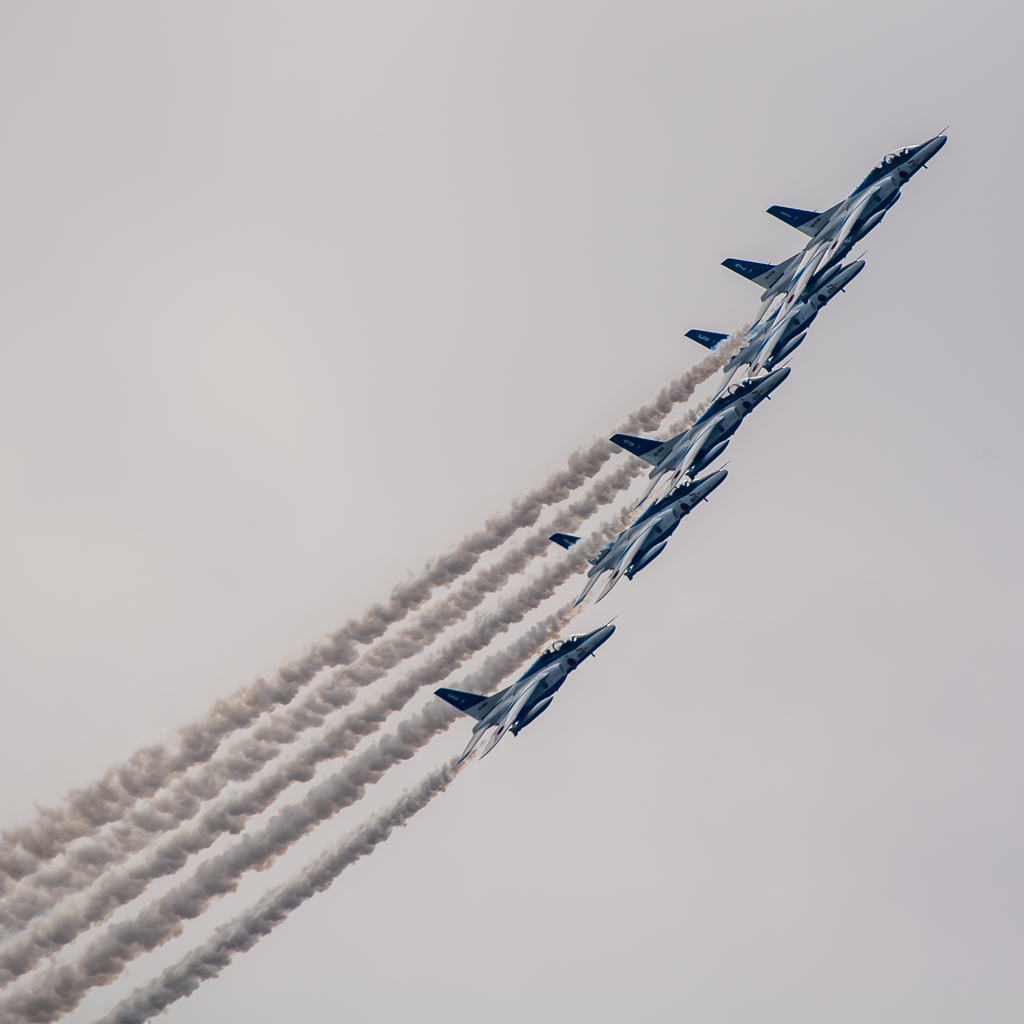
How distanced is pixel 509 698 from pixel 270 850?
1300 cm

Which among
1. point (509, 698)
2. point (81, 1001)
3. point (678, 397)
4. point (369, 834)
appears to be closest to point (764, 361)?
point (678, 397)

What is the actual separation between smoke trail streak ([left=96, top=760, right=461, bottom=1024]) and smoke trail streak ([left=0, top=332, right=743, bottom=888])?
704 cm

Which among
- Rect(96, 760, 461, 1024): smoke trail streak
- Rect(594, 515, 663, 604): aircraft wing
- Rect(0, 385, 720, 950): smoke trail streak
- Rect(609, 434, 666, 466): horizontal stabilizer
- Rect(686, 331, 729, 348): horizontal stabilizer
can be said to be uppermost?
Rect(686, 331, 729, 348): horizontal stabilizer

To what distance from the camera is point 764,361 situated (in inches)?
3002

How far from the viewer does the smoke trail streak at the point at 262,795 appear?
62906 mm

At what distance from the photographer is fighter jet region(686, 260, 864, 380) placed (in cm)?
7544

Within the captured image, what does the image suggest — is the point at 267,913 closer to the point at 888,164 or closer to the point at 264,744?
the point at 264,744

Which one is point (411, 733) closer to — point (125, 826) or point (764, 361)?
point (125, 826)

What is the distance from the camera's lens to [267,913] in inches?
2562

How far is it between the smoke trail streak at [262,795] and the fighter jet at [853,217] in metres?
17.0

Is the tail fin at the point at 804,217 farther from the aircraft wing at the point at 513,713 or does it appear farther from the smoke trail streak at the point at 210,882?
the smoke trail streak at the point at 210,882

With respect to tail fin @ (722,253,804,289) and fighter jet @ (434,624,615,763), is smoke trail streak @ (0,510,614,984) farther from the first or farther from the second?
tail fin @ (722,253,804,289)

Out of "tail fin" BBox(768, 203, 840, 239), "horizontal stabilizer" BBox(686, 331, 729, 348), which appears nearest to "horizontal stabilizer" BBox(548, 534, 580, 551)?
"horizontal stabilizer" BBox(686, 331, 729, 348)

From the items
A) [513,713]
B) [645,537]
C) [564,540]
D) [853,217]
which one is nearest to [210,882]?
[513,713]
